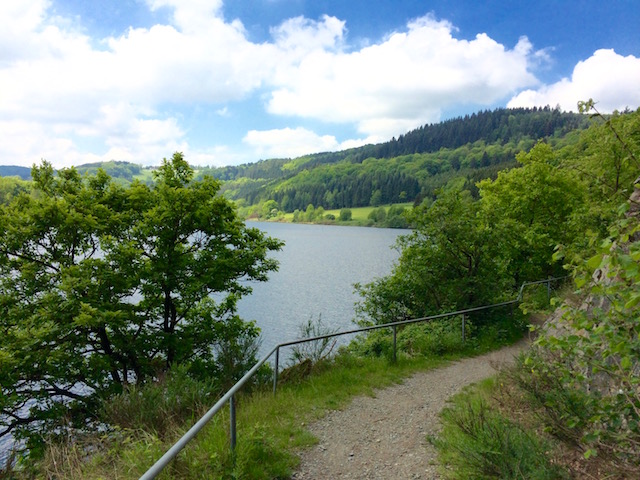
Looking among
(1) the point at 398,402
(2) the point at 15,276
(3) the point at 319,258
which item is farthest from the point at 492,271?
(3) the point at 319,258

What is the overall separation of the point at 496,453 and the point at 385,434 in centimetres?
218

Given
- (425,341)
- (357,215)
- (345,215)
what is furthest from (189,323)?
(357,215)

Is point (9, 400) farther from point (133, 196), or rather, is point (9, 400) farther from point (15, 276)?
point (133, 196)

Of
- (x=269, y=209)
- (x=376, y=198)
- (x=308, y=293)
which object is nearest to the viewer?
(x=308, y=293)

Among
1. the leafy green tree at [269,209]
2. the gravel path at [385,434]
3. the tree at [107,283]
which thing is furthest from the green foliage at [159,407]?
the leafy green tree at [269,209]

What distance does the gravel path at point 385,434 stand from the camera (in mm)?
4621

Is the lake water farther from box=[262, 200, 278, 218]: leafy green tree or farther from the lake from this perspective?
box=[262, 200, 278, 218]: leafy green tree

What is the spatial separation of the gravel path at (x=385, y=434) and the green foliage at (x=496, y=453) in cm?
38

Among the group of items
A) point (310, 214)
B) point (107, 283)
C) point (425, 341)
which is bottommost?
point (425, 341)

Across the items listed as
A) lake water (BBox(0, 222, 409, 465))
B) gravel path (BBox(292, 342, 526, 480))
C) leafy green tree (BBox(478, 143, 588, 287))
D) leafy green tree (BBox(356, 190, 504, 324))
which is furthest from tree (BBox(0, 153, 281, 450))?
leafy green tree (BBox(478, 143, 588, 287))

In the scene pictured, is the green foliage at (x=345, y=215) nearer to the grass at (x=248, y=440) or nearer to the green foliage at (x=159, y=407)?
the grass at (x=248, y=440)

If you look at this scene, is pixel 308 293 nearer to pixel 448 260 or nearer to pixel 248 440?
pixel 448 260

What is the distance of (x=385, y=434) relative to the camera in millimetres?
5645

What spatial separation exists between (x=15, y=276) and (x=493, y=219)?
49.6ft
